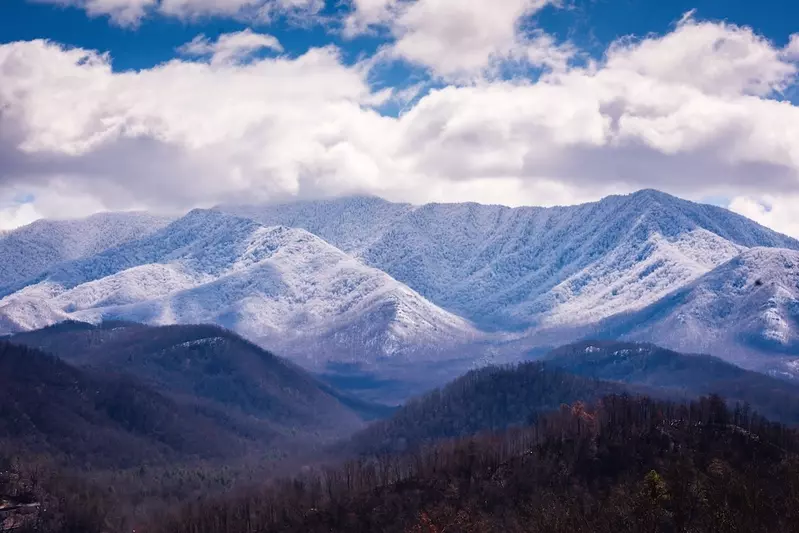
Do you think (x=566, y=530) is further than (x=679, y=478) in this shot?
No

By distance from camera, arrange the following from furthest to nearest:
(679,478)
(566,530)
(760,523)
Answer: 1. (679,478)
2. (566,530)
3. (760,523)

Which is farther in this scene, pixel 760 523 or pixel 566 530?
pixel 566 530

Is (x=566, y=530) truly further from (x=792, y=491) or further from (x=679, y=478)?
(x=792, y=491)

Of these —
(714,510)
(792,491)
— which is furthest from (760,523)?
(792,491)

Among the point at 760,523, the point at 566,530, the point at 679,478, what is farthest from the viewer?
the point at 679,478

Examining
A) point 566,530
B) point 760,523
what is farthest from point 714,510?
point 566,530

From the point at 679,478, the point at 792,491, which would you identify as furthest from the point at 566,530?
the point at 792,491

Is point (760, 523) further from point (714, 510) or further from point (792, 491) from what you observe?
point (792, 491)

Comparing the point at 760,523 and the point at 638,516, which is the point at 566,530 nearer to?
the point at 638,516
